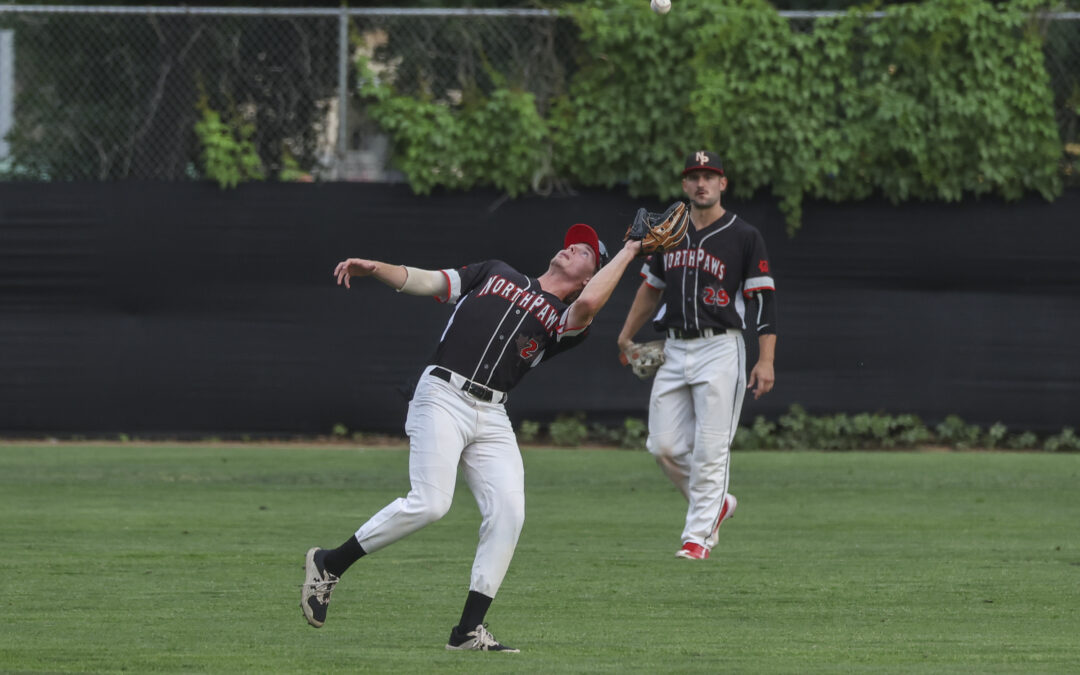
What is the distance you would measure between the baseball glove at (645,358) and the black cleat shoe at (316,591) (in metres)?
3.06

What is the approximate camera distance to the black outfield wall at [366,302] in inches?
535

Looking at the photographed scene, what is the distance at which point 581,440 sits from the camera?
1398cm

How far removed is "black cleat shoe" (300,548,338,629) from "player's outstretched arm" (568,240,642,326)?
1.43 meters

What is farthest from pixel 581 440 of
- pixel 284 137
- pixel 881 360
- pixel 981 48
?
pixel 981 48

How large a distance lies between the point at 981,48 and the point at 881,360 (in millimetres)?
2860

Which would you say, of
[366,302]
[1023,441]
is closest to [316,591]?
[366,302]

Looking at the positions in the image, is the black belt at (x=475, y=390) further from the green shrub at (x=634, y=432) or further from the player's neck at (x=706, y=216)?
the green shrub at (x=634, y=432)

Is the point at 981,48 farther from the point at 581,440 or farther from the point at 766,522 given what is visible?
the point at 766,522

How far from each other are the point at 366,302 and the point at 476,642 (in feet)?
26.9

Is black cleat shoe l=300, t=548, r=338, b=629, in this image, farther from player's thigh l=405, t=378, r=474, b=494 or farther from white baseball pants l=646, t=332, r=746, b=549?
white baseball pants l=646, t=332, r=746, b=549

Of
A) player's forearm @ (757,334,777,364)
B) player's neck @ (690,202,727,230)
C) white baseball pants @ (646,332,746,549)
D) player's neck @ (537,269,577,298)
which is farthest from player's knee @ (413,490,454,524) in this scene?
player's neck @ (690,202,727,230)

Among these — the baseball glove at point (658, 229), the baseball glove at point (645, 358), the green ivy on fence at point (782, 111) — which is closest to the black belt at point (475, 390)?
the baseball glove at point (658, 229)

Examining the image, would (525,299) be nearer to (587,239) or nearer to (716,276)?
(587,239)

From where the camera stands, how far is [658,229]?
655 centimetres
